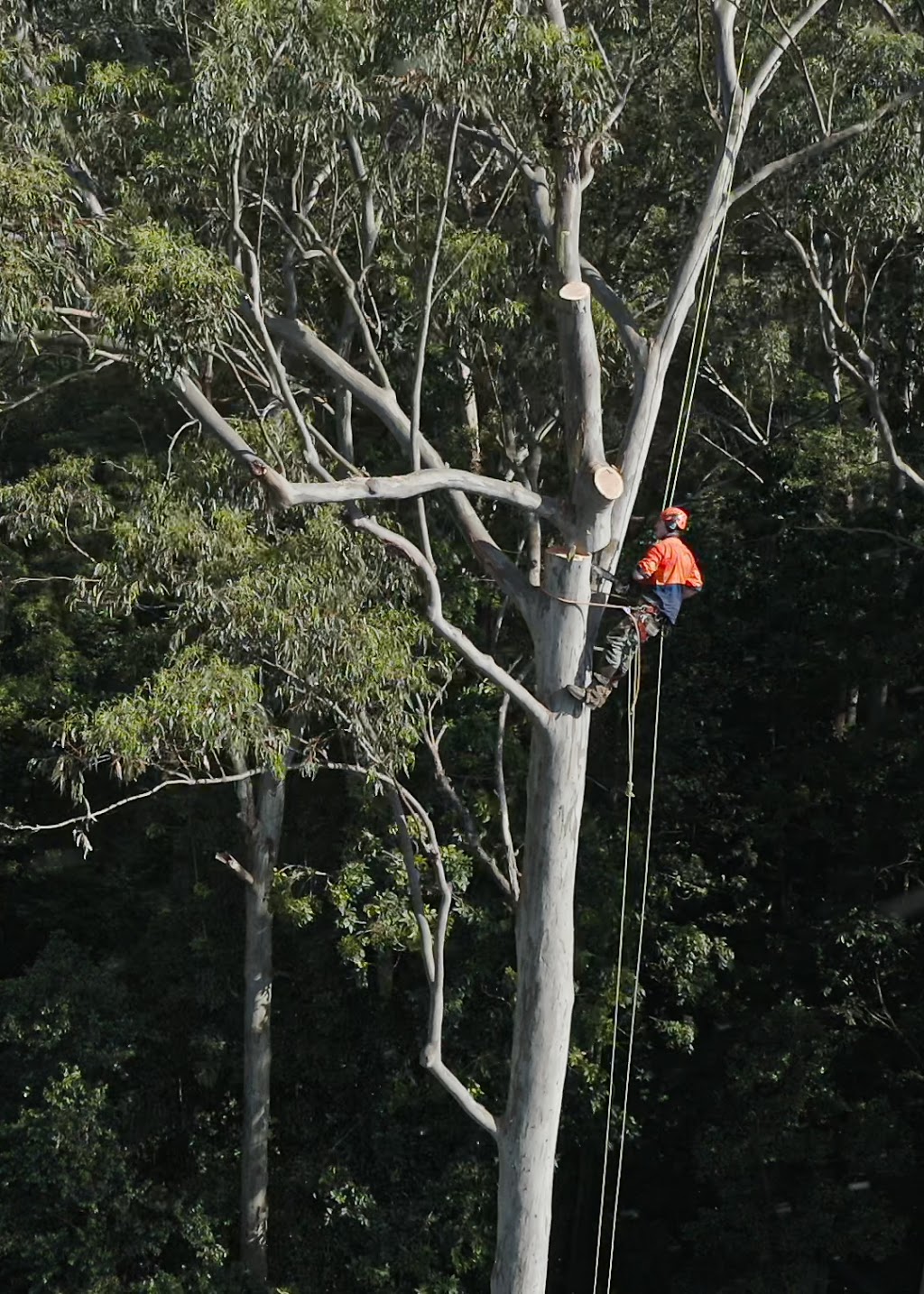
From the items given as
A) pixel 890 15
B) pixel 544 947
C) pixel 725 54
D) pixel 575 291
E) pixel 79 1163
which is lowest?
pixel 79 1163

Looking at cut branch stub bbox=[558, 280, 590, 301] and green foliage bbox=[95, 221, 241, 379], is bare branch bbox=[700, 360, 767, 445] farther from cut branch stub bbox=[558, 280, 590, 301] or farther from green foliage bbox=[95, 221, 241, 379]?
green foliage bbox=[95, 221, 241, 379]

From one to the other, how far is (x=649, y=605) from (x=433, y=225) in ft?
10.3

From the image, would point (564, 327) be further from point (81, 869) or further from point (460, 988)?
point (81, 869)

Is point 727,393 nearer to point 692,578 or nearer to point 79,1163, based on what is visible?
point 692,578

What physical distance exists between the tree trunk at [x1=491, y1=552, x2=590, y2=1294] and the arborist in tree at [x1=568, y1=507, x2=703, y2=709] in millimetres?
164

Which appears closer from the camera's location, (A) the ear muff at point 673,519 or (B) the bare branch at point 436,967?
(A) the ear muff at point 673,519

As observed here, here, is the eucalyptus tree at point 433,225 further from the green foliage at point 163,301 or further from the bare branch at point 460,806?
the bare branch at point 460,806

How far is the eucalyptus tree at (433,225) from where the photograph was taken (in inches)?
302

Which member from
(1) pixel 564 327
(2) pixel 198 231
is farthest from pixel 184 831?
(1) pixel 564 327

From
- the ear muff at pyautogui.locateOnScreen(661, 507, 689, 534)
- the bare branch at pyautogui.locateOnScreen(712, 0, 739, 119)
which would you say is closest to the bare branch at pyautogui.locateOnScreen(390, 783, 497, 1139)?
the ear muff at pyautogui.locateOnScreen(661, 507, 689, 534)

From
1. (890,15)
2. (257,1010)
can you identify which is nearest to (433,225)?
(890,15)

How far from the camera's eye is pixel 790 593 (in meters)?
13.2

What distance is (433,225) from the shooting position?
972 cm

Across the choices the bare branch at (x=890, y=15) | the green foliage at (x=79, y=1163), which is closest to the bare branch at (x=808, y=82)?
the bare branch at (x=890, y=15)
